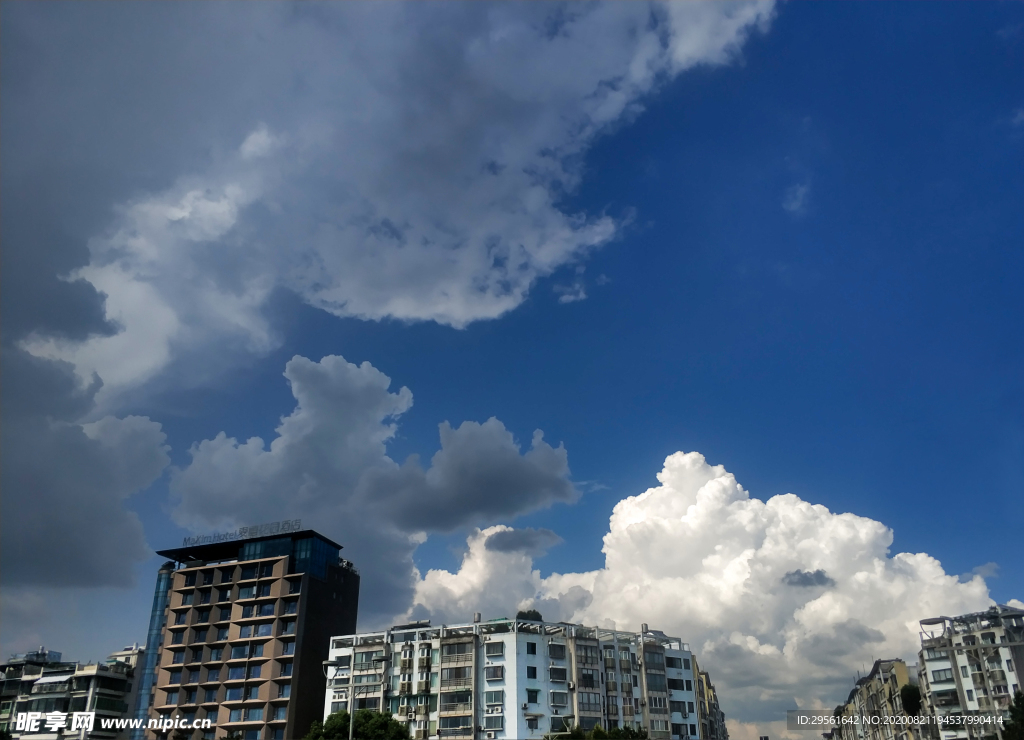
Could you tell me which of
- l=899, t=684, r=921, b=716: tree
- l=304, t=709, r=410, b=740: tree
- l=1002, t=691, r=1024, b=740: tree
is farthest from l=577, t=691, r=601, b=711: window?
l=899, t=684, r=921, b=716: tree

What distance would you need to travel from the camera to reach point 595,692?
356 ft

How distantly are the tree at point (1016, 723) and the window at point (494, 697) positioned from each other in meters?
64.3

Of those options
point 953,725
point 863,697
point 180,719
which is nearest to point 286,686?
point 180,719

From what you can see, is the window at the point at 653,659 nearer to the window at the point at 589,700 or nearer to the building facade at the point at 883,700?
the window at the point at 589,700

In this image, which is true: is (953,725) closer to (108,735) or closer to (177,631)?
(177,631)

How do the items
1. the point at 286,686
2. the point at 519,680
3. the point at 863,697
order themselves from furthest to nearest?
the point at 863,697 → the point at 286,686 → the point at 519,680

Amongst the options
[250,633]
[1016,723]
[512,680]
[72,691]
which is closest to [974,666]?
[1016,723]

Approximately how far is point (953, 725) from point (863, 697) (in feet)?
221

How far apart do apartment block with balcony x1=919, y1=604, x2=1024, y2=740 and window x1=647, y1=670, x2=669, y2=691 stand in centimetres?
4267

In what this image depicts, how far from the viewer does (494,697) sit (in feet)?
341

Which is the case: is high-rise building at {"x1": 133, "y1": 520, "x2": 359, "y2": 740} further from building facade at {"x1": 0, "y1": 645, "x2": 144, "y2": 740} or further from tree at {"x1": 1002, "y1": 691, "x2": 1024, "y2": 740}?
tree at {"x1": 1002, "y1": 691, "x2": 1024, "y2": 740}

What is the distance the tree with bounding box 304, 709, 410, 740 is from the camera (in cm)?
8900

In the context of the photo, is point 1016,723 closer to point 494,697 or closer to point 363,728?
point 494,697

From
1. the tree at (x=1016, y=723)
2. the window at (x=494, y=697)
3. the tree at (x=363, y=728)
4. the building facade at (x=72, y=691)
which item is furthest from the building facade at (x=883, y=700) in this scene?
the building facade at (x=72, y=691)
